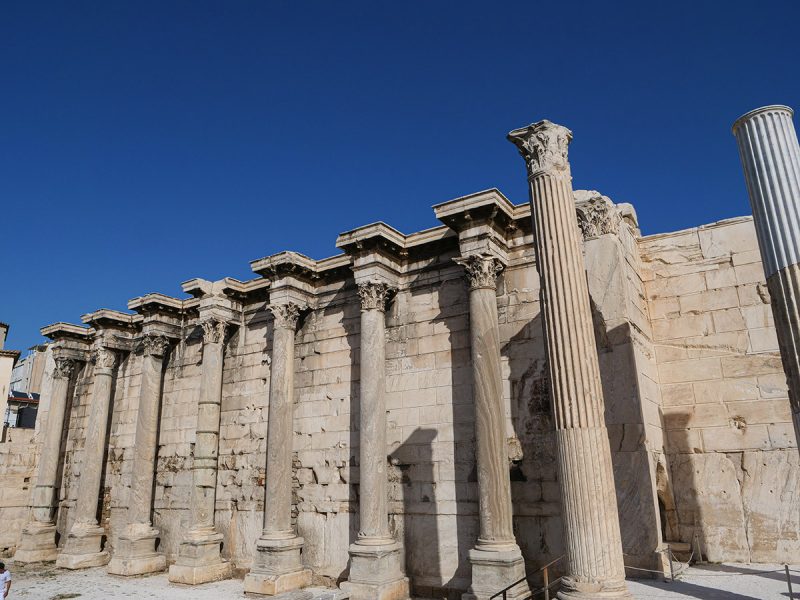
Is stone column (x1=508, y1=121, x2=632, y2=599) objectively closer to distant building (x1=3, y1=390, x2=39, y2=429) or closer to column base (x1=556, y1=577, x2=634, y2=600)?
column base (x1=556, y1=577, x2=634, y2=600)

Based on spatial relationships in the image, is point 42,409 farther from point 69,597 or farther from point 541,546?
point 541,546

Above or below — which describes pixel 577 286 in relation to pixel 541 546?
above

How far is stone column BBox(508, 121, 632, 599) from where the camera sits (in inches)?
245

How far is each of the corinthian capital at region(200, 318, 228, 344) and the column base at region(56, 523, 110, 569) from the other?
6.23m

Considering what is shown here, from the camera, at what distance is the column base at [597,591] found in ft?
19.7

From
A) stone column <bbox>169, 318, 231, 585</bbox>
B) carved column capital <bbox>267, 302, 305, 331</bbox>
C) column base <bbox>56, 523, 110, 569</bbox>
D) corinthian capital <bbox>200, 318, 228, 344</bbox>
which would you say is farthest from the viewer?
column base <bbox>56, 523, 110, 569</bbox>

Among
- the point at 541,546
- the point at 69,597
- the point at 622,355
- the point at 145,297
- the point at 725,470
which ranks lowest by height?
the point at 69,597

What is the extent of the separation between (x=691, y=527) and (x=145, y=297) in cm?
1387

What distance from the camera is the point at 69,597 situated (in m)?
11.6

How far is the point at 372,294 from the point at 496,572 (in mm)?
5548

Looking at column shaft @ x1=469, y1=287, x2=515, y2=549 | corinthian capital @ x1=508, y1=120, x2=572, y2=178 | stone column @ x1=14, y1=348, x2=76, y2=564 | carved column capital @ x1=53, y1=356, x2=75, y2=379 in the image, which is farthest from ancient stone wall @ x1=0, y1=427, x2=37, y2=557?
corinthian capital @ x1=508, y1=120, x2=572, y2=178

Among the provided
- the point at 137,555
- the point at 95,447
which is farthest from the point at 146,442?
the point at 137,555

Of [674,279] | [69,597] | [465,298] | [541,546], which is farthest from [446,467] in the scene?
[69,597]

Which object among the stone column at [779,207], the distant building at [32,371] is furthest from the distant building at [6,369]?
the stone column at [779,207]
